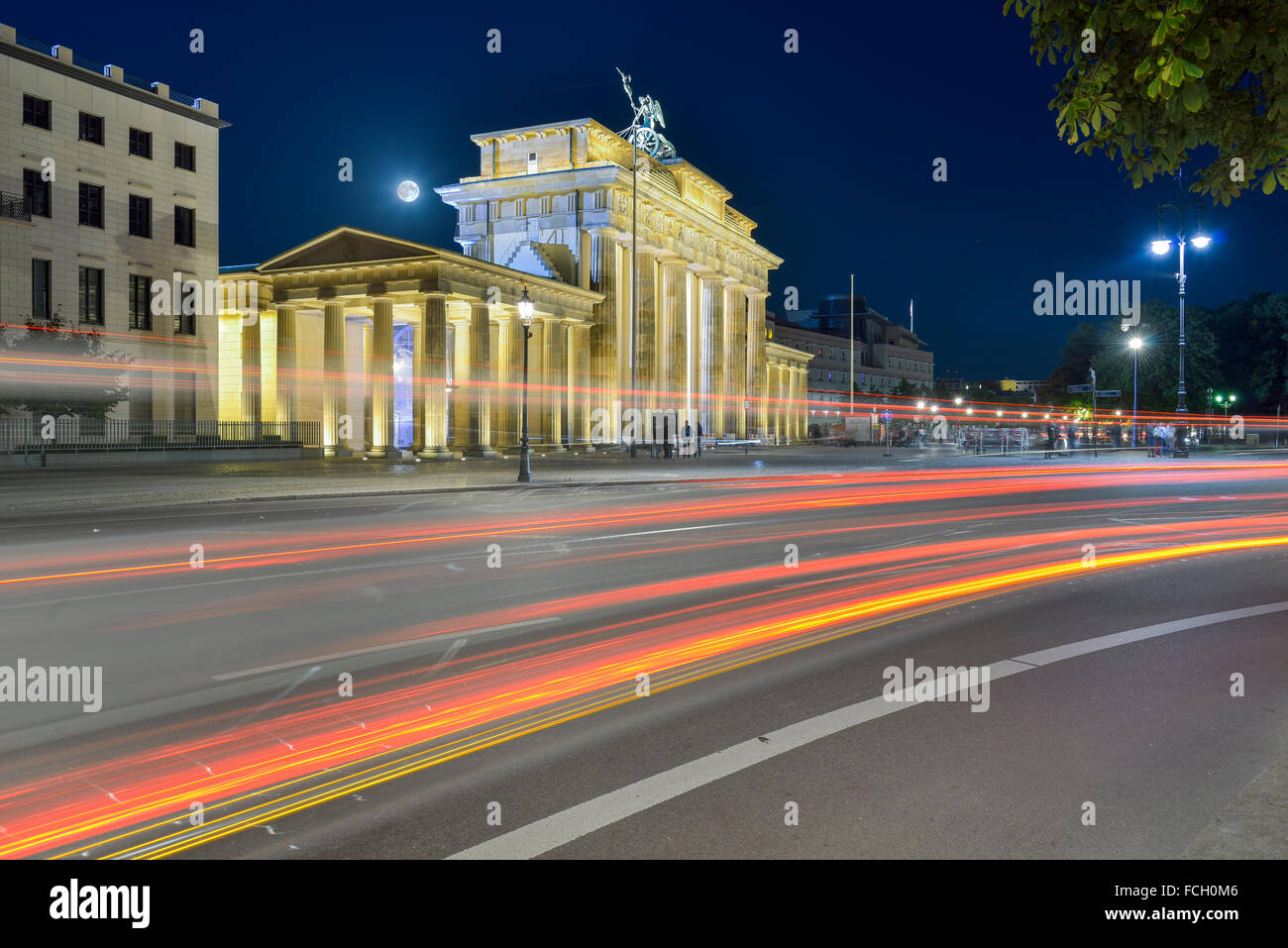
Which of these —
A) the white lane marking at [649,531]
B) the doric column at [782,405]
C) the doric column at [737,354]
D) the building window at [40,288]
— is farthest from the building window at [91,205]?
the doric column at [782,405]

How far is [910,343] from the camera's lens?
148000 mm

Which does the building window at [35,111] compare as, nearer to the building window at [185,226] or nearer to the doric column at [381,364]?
the building window at [185,226]

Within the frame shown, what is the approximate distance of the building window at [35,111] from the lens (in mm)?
38250

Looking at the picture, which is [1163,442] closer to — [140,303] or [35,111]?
[140,303]

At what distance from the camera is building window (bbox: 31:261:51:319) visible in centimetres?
3844

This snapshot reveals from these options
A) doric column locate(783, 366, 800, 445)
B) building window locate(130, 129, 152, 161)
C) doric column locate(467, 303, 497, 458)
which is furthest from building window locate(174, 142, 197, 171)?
doric column locate(783, 366, 800, 445)

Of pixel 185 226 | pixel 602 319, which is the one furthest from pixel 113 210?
pixel 602 319

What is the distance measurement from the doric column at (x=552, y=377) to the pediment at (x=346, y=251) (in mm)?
10501

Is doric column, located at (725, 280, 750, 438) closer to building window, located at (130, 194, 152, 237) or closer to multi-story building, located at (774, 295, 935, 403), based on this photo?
multi-story building, located at (774, 295, 935, 403)

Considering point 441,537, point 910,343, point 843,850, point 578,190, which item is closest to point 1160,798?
point 843,850

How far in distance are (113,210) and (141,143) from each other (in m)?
4.03

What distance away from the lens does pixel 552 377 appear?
52250mm

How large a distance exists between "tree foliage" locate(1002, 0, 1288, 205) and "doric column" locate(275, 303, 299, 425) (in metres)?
44.8
